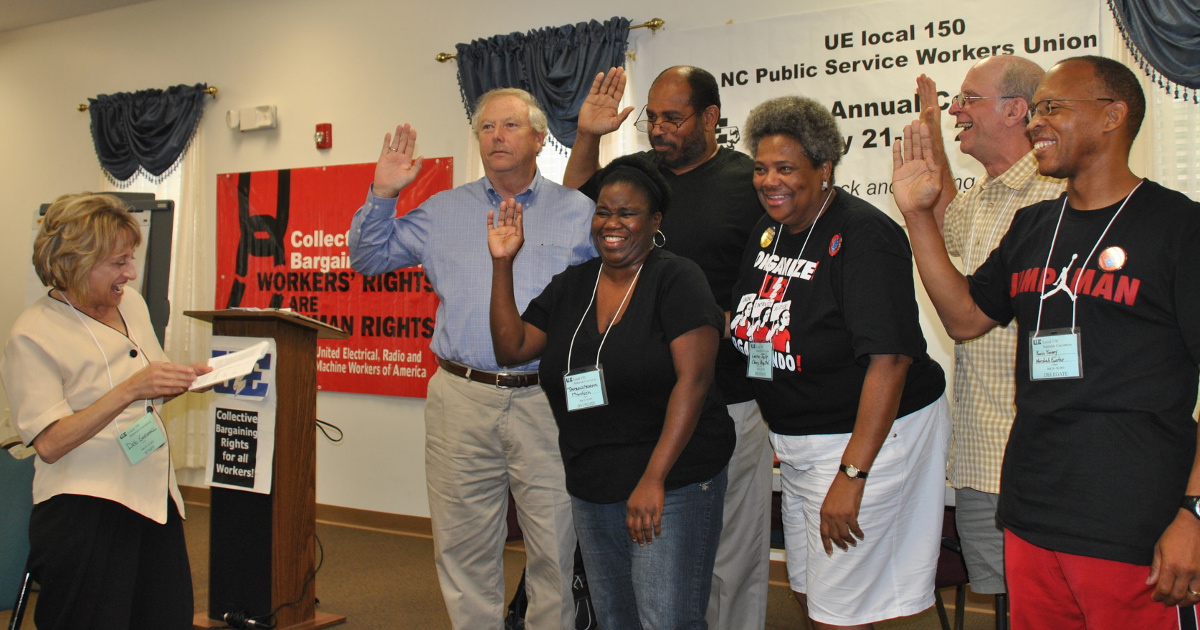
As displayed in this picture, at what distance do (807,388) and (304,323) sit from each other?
84.2 inches

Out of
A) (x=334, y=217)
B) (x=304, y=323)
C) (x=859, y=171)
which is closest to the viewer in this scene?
(x=304, y=323)

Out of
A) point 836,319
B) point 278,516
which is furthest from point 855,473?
point 278,516

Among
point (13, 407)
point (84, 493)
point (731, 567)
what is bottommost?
point (731, 567)

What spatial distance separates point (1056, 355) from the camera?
5.00 feet

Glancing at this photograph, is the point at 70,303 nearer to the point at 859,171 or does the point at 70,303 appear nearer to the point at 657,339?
the point at 657,339

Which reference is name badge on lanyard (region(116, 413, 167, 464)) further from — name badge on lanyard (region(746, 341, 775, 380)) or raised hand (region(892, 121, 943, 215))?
raised hand (region(892, 121, 943, 215))

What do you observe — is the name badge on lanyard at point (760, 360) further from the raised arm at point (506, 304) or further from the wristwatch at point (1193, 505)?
the wristwatch at point (1193, 505)

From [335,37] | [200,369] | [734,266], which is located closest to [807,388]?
[734,266]

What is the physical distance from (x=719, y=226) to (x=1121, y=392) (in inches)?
46.8

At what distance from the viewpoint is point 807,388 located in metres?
1.92

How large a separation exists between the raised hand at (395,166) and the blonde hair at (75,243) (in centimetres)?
74

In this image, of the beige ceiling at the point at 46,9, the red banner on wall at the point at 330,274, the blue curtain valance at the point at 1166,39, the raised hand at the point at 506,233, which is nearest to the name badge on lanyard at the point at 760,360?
the raised hand at the point at 506,233

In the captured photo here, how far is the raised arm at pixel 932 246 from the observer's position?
1847mm

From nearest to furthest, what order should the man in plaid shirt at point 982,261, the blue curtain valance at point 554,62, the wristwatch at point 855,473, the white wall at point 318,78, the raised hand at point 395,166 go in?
1. the wristwatch at point 855,473
2. the man in plaid shirt at point 982,261
3. the raised hand at point 395,166
4. the blue curtain valance at point 554,62
5. the white wall at point 318,78
